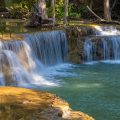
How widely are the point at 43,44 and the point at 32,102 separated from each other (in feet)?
30.1

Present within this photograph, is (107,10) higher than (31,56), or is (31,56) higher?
(107,10)

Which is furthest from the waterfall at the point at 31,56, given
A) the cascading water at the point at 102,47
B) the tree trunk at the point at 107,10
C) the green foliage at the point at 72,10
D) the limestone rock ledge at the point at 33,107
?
the tree trunk at the point at 107,10

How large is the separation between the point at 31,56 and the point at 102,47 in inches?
170

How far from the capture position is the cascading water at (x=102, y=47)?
1805 cm

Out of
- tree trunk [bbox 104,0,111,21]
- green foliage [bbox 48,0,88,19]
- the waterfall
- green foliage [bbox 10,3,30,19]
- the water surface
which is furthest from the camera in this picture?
green foliage [bbox 10,3,30,19]

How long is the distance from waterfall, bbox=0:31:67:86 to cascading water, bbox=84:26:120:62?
1.14m

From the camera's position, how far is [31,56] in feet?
49.9

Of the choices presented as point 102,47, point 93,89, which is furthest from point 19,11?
point 93,89

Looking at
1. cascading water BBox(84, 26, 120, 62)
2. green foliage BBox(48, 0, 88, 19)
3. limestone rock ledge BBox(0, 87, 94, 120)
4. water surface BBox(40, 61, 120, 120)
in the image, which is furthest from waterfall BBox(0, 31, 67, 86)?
green foliage BBox(48, 0, 88, 19)

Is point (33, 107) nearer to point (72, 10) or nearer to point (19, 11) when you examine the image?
point (19, 11)

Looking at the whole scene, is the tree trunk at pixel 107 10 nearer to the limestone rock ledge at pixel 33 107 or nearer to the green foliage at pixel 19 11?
the green foliage at pixel 19 11

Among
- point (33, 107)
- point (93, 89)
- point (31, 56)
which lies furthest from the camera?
point (31, 56)

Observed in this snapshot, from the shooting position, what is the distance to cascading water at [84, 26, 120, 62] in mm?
18047

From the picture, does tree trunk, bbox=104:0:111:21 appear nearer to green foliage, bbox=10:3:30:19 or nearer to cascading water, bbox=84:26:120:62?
green foliage, bbox=10:3:30:19
